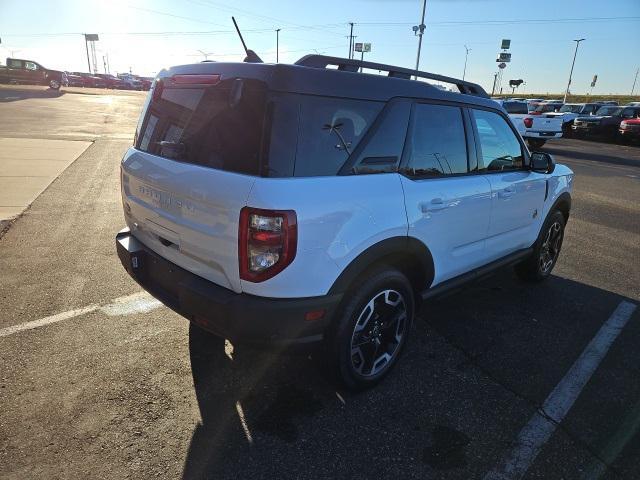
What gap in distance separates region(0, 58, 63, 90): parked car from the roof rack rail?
41.7m

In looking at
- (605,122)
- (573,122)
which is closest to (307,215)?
(605,122)

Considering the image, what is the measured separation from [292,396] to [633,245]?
18.8 feet

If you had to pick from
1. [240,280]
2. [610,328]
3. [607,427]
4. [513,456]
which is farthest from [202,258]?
[610,328]

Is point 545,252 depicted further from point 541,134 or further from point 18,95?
point 18,95

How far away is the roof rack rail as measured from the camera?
2.58m

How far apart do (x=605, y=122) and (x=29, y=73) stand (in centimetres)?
4240

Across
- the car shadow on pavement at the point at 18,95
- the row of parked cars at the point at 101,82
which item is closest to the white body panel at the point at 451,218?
the car shadow on pavement at the point at 18,95

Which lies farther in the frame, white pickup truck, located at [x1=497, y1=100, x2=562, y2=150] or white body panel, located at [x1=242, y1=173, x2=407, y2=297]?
white pickup truck, located at [x1=497, y1=100, x2=562, y2=150]

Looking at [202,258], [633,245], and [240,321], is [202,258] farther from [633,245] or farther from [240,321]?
[633,245]

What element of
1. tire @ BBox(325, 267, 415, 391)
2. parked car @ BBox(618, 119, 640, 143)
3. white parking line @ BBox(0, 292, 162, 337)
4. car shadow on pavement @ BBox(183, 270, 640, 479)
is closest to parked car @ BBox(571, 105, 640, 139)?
parked car @ BBox(618, 119, 640, 143)

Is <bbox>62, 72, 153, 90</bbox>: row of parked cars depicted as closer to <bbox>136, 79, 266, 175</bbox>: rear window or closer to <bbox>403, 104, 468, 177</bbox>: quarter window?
<bbox>136, 79, 266, 175</bbox>: rear window

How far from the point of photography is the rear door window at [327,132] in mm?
2225

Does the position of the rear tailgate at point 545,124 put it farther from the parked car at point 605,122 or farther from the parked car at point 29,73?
the parked car at point 29,73

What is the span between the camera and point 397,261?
9.36 feet
